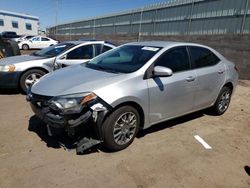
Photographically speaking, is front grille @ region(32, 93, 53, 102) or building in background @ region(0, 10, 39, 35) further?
building in background @ region(0, 10, 39, 35)

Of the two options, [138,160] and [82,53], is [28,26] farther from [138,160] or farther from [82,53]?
[138,160]

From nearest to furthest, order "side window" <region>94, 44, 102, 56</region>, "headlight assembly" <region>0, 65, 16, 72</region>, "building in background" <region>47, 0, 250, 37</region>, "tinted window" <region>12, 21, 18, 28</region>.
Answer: "headlight assembly" <region>0, 65, 16, 72</region> < "side window" <region>94, 44, 102, 56</region> < "building in background" <region>47, 0, 250, 37</region> < "tinted window" <region>12, 21, 18, 28</region>

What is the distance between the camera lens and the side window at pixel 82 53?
281 inches

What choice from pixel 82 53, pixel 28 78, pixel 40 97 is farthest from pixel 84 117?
pixel 82 53

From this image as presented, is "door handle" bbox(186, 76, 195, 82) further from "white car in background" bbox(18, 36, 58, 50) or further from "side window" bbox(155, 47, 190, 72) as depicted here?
"white car in background" bbox(18, 36, 58, 50)

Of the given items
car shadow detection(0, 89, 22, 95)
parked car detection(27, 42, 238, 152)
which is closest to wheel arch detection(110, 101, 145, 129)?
parked car detection(27, 42, 238, 152)

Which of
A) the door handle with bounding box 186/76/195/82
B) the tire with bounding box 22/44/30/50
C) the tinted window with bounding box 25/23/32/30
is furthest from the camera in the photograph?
the tinted window with bounding box 25/23/32/30

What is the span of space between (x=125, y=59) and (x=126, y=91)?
41.2 inches

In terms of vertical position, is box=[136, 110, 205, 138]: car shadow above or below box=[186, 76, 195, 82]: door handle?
below

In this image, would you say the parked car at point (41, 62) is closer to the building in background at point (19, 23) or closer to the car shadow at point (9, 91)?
the car shadow at point (9, 91)

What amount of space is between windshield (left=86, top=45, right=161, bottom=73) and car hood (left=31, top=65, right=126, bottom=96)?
9.4 inches

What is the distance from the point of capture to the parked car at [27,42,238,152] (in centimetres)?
351

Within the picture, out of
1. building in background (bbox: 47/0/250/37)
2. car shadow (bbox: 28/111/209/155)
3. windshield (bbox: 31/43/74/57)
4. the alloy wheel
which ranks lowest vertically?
car shadow (bbox: 28/111/209/155)

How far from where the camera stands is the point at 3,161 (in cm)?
352
